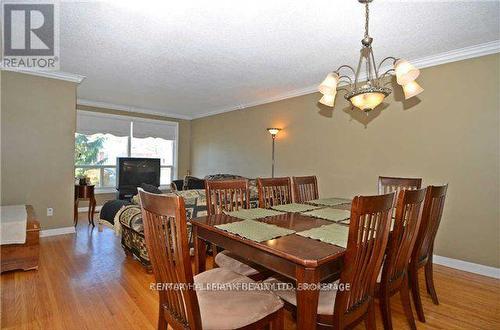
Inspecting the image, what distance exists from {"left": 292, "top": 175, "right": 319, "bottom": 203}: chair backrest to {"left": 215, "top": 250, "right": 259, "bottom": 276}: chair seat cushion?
1.03 metres

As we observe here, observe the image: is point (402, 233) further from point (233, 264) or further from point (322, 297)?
point (233, 264)

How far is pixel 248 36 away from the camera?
257 cm

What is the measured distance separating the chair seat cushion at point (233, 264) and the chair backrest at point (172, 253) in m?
0.59

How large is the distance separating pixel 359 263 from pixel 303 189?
1652 millimetres

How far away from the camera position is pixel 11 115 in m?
3.54

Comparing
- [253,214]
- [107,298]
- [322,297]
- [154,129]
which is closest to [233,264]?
[253,214]

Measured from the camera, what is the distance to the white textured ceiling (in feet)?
6.94

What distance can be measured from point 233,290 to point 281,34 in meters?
2.28

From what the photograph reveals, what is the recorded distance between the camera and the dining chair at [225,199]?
1.95 meters

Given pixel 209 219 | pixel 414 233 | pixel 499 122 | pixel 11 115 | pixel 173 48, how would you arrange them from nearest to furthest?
pixel 414 233, pixel 209 219, pixel 499 122, pixel 173 48, pixel 11 115

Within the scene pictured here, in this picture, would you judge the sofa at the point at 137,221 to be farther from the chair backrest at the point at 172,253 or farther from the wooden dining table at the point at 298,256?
the chair backrest at the point at 172,253

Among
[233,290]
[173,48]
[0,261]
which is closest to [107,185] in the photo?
[0,261]

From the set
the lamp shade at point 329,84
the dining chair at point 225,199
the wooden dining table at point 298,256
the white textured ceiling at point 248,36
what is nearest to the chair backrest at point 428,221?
the wooden dining table at point 298,256

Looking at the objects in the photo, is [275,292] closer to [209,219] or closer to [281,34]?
[209,219]
